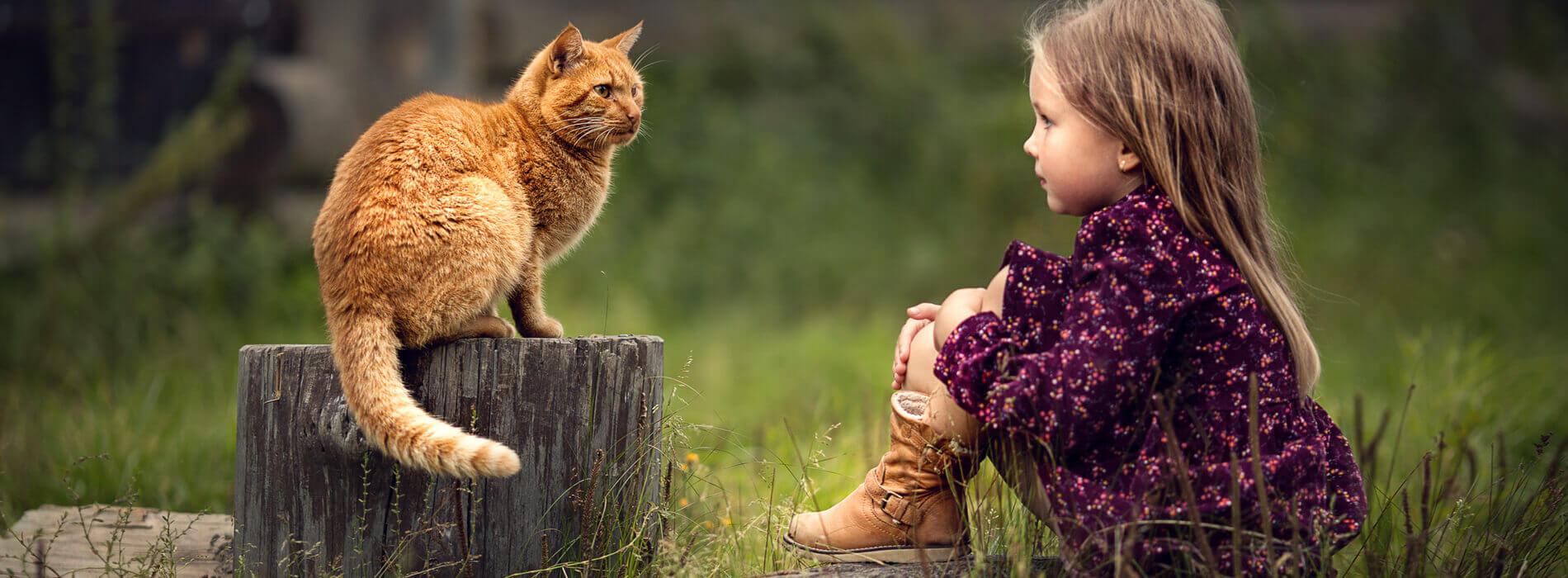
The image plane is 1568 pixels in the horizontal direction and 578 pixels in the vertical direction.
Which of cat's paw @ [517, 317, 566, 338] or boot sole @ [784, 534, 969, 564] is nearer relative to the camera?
boot sole @ [784, 534, 969, 564]

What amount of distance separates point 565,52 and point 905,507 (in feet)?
4.39

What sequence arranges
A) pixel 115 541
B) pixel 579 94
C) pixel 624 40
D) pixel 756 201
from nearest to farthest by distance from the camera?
pixel 115 541
pixel 579 94
pixel 624 40
pixel 756 201

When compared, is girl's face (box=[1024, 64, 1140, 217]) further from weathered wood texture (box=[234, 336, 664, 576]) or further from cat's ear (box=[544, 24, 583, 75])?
cat's ear (box=[544, 24, 583, 75])

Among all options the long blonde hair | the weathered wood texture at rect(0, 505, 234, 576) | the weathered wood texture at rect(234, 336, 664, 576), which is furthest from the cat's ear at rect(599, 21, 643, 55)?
the weathered wood texture at rect(0, 505, 234, 576)

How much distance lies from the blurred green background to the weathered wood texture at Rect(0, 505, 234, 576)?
0.34 metres

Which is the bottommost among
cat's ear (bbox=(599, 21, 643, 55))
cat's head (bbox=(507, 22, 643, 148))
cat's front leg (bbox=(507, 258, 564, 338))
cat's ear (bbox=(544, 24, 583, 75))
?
cat's front leg (bbox=(507, 258, 564, 338))

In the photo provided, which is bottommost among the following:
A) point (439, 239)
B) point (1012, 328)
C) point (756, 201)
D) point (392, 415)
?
point (392, 415)

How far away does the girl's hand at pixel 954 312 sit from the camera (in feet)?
7.11

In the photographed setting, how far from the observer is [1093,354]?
1935mm

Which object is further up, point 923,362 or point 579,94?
point 579,94

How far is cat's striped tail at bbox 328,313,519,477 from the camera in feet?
6.80

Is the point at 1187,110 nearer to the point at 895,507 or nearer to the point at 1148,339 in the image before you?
the point at 1148,339

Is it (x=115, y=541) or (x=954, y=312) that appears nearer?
(x=954, y=312)

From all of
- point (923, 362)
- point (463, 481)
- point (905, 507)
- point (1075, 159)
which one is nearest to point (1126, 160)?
point (1075, 159)
